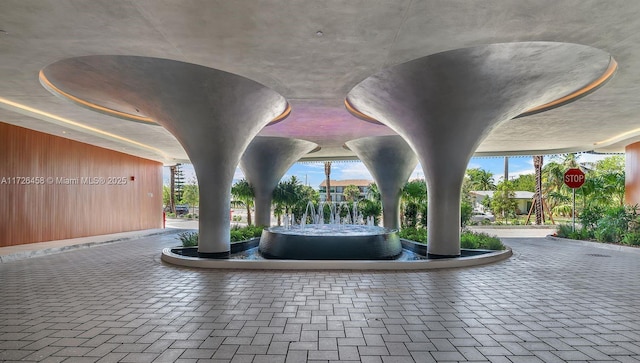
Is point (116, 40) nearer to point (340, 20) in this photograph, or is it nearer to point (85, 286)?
point (340, 20)

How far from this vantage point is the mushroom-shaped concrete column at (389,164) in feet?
53.4

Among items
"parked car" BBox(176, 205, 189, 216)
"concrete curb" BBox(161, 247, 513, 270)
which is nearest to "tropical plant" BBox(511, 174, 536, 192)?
"parked car" BBox(176, 205, 189, 216)

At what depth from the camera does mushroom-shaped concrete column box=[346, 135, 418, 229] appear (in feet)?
53.4

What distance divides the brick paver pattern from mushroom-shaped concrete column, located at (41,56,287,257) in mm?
2252

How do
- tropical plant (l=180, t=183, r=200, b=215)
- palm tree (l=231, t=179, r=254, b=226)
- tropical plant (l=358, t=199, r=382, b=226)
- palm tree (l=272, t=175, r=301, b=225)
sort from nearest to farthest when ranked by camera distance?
palm tree (l=231, t=179, r=254, b=226), palm tree (l=272, t=175, r=301, b=225), tropical plant (l=358, t=199, r=382, b=226), tropical plant (l=180, t=183, r=200, b=215)

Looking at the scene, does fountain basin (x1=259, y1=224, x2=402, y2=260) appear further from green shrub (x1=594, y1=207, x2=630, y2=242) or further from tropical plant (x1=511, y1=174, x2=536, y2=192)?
tropical plant (x1=511, y1=174, x2=536, y2=192)

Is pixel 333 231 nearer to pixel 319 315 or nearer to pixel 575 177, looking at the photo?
pixel 319 315

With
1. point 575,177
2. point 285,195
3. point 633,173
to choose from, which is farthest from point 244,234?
point 633,173

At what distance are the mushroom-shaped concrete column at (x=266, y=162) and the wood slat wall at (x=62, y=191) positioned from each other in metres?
6.37

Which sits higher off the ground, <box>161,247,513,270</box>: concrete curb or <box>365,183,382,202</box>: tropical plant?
<box>365,183,382,202</box>: tropical plant

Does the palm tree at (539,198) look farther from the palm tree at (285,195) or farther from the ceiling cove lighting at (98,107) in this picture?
the ceiling cove lighting at (98,107)

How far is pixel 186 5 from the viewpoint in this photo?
15.0 ft

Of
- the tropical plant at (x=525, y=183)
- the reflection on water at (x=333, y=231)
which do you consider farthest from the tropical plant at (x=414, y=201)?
the tropical plant at (x=525, y=183)

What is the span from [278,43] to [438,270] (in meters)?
6.04
